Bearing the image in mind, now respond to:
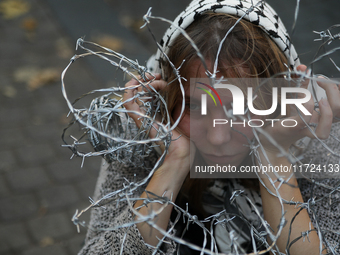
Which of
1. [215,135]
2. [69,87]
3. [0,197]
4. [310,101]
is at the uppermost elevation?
[310,101]

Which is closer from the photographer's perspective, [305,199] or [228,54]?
[228,54]

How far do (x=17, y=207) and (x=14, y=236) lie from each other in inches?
7.7

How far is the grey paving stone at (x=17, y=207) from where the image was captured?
2.07 m

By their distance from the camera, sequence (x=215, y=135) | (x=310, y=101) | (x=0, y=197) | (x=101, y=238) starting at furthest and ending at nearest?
(x=0, y=197)
(x=101, y=238)
(x=215, y=135)
(x=310, y=101)

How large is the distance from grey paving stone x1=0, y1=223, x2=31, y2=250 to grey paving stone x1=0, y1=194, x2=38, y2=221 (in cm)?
6

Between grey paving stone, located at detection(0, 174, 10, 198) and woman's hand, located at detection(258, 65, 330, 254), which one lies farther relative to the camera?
grey paving stone, located at detection(0, 174, 10, 198)

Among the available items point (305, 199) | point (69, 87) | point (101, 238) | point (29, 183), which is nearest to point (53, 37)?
point (69, 87)

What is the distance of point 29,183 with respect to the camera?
224 centimetres

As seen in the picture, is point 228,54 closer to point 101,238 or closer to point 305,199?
point 305,199

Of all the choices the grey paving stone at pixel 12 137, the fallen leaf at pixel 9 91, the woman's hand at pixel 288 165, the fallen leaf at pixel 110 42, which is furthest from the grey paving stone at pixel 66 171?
the woman's hand at pixel 288 165

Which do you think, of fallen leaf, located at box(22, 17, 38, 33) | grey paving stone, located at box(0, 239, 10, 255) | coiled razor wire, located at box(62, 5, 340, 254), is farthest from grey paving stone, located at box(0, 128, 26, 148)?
coiled razor wire, located at box(62, 5, 340, 254)

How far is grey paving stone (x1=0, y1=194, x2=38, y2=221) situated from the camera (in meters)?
2.07

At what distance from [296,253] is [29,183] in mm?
1829

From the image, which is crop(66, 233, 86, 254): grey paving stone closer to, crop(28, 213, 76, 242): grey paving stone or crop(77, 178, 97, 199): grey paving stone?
crop(28, 213, 76, 242): grey paving stone
